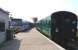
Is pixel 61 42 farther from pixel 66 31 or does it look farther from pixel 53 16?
pixel 53 16

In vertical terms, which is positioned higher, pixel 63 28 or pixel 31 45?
pixel 63 28

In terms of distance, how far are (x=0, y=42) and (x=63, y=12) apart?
6.70m

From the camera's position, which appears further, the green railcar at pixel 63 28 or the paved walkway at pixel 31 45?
the green railcar at pixel 63 28

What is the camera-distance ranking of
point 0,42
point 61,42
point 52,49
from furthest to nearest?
point 61,42
point 0,42
point 52,49

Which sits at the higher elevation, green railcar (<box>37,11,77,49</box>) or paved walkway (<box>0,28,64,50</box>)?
green railcar (<box>37,11,77,49</box>)

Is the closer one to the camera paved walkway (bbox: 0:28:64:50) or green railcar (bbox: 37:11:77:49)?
paved walkway (bbox: 0:28:64:50)

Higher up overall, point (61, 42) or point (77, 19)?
point (77, 19)

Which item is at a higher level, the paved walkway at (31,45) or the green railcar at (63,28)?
the green railcar at (63,28)

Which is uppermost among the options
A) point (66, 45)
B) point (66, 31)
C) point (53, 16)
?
point (53, 16)

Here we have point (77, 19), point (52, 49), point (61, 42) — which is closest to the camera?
point (52, 49)

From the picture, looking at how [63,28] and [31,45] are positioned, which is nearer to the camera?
[31,45]

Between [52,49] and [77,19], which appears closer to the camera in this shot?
[52,49]

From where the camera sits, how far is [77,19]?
2142cm

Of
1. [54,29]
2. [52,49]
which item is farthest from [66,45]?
[52,49]
